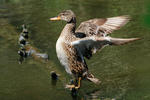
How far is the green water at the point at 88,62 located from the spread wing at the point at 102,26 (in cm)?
90

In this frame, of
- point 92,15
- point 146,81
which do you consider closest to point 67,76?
point 146,81

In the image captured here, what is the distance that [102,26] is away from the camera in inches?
240

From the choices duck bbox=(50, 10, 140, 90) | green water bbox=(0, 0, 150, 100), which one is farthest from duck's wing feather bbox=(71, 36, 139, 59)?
green water bbox=(0, 0, 150, 100)

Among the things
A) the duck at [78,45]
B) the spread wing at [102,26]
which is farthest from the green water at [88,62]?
the spread wing at [102,26]

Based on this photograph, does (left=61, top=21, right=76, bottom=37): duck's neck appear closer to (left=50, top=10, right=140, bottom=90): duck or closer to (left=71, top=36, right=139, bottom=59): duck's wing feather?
(left=50, top=10, right=140, bottom=90): duck

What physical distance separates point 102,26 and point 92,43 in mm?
917

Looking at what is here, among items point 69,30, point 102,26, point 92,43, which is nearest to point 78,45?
point 92,43

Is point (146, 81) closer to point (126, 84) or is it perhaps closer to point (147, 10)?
point (126, 84)

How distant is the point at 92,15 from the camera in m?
10.8

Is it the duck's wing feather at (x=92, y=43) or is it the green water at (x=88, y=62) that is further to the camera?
the green water at (x=88, y=62)

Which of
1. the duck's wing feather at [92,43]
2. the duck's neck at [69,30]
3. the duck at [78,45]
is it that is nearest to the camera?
the duck's wing feather at [92,43]

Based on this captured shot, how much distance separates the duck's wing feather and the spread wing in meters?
0.45

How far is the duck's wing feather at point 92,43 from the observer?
487 cm

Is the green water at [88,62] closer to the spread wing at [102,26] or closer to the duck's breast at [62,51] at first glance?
the duck's breast at [62,51]
